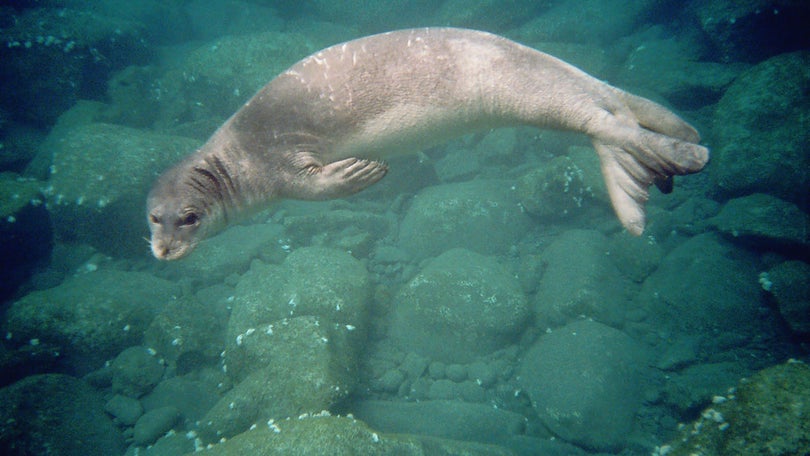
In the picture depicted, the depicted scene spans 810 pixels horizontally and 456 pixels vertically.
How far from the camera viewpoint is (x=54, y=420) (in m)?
5.54

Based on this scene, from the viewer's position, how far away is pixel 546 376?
18.9 ft

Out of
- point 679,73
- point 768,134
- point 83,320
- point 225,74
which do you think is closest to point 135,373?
point 83,320

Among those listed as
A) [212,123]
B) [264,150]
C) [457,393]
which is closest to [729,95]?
[457,393]

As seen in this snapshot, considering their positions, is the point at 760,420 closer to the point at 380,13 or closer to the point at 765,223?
the point at 765,223

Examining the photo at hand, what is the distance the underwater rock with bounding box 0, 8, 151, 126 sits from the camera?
1255cm

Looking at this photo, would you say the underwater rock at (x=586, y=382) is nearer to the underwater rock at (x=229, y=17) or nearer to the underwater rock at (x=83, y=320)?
the underwater rock at (x=83, y=320)

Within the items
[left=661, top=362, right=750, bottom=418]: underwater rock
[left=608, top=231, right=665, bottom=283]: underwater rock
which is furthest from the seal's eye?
[left=608, top=231, right=665, bottom=283]: underwater rock

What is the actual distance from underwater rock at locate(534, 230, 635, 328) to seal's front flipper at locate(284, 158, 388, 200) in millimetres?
4625

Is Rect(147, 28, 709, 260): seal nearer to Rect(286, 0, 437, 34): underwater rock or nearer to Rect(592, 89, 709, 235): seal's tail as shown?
Rect(592, 89, 709, 235): seal's tail

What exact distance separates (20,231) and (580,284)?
12.3 meters

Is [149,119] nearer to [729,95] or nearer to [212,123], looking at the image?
[212,123]

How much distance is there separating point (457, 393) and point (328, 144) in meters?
4.43

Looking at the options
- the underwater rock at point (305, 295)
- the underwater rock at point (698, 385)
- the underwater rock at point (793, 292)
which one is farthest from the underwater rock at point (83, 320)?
the underwater rock at point (793, 292)

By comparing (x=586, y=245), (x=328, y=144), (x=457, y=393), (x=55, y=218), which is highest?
(x=328, y=144)
